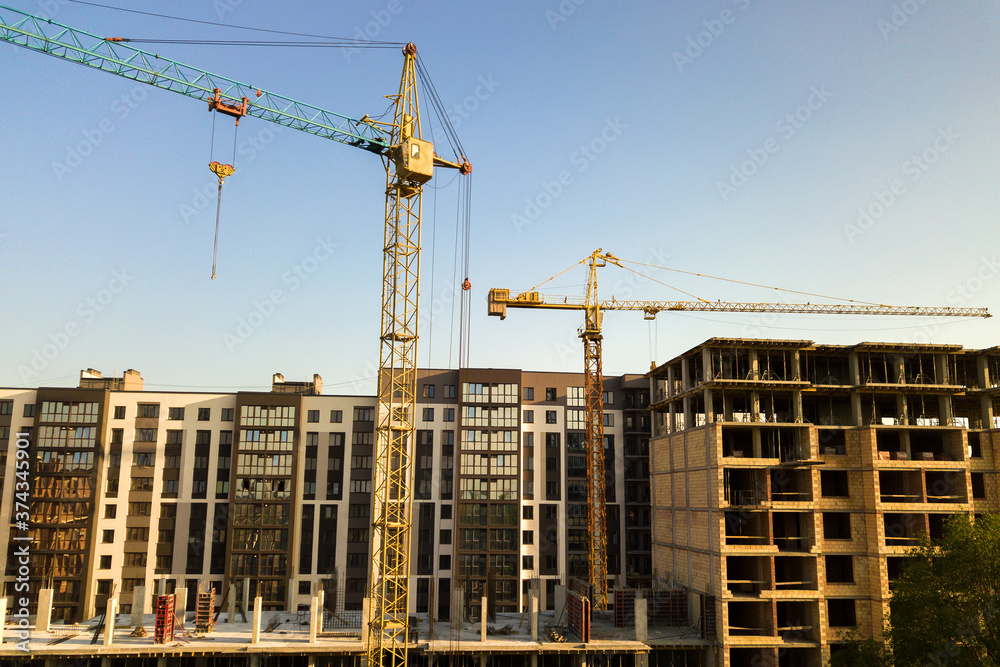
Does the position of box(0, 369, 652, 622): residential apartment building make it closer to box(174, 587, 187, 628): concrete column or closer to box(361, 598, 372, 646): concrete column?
box(174, 587, 187, 628): concrete column

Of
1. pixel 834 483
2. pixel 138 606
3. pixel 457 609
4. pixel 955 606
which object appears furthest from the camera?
pixel 138 606

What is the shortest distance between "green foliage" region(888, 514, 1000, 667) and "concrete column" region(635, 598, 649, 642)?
18.5 m

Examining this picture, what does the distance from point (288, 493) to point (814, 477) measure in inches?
2132

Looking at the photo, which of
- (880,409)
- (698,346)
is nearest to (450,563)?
(698,346)

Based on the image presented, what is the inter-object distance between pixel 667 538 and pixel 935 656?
2820 centimetres

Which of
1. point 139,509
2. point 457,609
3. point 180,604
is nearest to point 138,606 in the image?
point 180,604

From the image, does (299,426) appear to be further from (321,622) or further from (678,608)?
(678,608)

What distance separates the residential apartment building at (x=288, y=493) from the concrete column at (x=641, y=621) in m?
24.3

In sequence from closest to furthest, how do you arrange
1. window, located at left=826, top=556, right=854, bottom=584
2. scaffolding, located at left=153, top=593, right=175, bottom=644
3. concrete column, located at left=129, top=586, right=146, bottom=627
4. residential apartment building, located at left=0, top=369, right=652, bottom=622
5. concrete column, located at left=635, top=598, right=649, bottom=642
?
concrete column, located at left=635, top=598, right=649, bottom=642, scaffolding, located at left=153, top=593, right=175, bottom=644, window, located at left=826, top=556, right=854, bottom=584, concrete column, located at left=129, top=586, right=146, bottom=627, residential apartment building, located at left=0, top=369, right=652, bottom=622

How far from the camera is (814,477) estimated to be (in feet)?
187

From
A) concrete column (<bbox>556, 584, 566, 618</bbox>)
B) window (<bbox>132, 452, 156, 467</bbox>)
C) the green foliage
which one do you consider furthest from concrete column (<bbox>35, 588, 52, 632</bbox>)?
the green foliage

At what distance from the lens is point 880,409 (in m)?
64.0

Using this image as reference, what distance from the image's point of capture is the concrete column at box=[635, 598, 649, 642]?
185 feet

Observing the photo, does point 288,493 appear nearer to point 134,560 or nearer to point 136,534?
point 136,534
